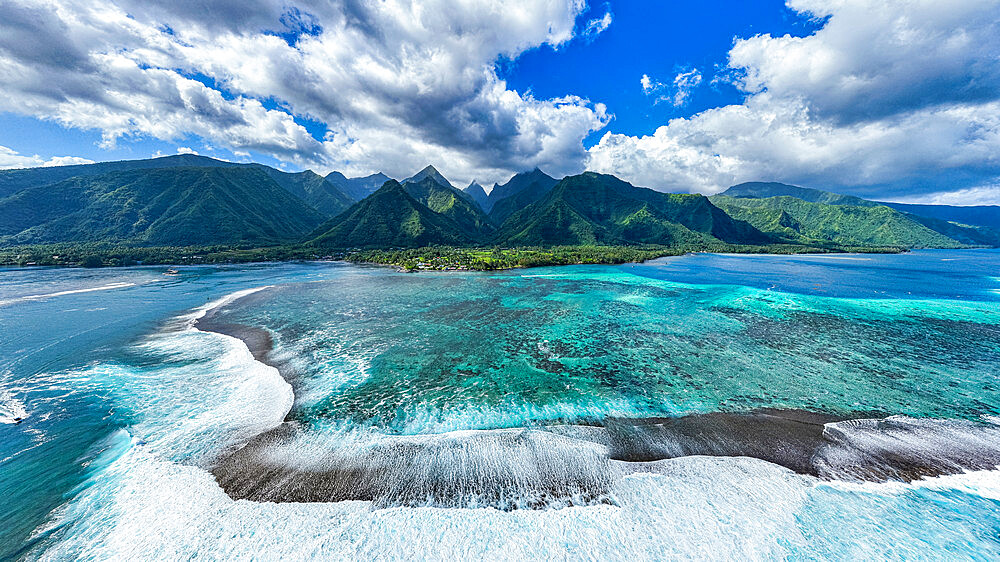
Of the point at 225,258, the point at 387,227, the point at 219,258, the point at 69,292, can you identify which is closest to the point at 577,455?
the point at 69,292

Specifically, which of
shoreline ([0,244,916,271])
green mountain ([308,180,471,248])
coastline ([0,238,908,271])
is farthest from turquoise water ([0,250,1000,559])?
green mountain ([308,180,471,248])

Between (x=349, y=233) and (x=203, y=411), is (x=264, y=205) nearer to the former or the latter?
(x=349, y=233)

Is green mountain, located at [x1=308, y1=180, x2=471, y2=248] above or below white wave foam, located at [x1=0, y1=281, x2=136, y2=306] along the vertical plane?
above

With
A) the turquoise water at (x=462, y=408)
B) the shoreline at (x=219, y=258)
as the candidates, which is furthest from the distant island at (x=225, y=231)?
the turquoise water at (x=462, y=408)

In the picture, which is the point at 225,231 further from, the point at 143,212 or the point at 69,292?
the point at 69,292

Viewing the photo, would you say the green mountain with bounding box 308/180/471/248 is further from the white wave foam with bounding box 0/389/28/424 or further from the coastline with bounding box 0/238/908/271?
the white wave foam with bounding box 0/389/28/424

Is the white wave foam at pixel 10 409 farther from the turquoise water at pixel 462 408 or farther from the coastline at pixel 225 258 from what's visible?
the coastline at pixel 225 258

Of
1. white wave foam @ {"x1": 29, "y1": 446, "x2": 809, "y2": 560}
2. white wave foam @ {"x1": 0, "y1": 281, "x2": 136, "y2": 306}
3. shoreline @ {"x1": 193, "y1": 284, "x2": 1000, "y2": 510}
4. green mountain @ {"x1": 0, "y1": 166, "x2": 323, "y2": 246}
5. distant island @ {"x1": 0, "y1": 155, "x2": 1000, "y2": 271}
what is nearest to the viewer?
white wave foam @ {"x1": 29, "y1": 446, "x2": 809, "y2": 560}
